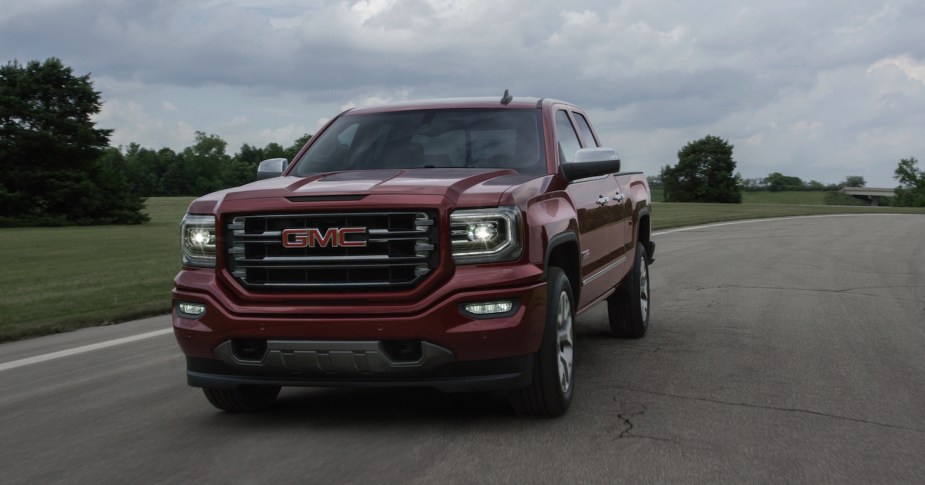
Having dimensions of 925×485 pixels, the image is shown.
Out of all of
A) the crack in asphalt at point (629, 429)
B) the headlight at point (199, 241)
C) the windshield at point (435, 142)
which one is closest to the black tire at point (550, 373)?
the crack in asphalt at point (629, 429)

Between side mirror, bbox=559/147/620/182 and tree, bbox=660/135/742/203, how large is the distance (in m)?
123

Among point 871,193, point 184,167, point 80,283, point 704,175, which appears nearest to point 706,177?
point 704,175

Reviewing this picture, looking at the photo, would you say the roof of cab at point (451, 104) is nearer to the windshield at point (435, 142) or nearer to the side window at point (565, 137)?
the windshield at point (435, 142)

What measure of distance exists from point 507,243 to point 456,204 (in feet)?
1.05

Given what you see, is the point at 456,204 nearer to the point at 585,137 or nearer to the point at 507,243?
the point at 507,243

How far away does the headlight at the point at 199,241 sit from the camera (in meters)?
Answer: 5.54

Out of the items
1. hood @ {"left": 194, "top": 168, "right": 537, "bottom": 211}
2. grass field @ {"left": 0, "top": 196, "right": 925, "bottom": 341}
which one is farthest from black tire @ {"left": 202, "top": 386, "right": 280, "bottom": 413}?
grass field @ {"left": 0, "top": 196, "right": 925, "bottom": 341}

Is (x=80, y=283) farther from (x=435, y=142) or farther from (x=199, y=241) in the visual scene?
→ (x=199, y=241)

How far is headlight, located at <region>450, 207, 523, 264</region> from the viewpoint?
522cm

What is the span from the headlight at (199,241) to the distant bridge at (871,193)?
16677 cm

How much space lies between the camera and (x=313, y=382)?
5.29 metres

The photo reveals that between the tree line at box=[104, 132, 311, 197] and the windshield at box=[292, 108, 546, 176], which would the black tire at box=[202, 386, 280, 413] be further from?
the tree line at box=[104, 132, 311, 197]

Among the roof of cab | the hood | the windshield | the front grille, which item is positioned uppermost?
the roof of cab

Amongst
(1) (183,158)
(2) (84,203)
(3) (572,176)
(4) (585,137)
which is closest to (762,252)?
(4) (585,137)
